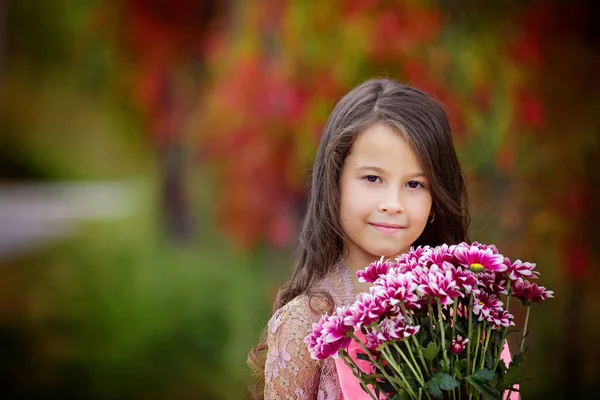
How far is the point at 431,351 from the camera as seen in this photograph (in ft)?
4.66

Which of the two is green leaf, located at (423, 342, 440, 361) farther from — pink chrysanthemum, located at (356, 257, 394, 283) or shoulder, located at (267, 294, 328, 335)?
shoulder, located at (267, 294, 328, 335)

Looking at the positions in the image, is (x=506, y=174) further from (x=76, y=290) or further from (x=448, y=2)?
(x=76, y=290)

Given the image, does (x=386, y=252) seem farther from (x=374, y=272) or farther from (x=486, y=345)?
(x=486, y=345)

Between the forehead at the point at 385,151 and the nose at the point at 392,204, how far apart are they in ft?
0.18

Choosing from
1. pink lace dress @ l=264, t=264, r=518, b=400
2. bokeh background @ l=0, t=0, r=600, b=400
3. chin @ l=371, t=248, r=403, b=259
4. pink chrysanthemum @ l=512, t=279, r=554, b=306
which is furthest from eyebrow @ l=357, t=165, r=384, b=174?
bokeh background @ l=0, t=0, r=600, b=400

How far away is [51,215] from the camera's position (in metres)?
9.91

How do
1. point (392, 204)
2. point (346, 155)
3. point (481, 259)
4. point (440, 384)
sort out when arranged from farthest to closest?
point (346, 155) < point (392, 204) < point (481, 259) < point (440, 384)

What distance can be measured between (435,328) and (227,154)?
3424 millimetres

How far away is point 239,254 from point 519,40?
2.37 metres

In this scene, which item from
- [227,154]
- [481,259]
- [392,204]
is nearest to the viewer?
[481,259]

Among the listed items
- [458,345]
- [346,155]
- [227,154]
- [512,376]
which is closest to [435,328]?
[458,345]

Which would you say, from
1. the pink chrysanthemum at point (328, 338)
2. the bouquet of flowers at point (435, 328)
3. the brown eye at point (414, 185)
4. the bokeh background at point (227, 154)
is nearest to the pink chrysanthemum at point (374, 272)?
the bouquet of flowers at point (435, 328)

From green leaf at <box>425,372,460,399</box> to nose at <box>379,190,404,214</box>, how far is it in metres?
0.48

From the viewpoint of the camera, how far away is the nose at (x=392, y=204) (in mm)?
1818
